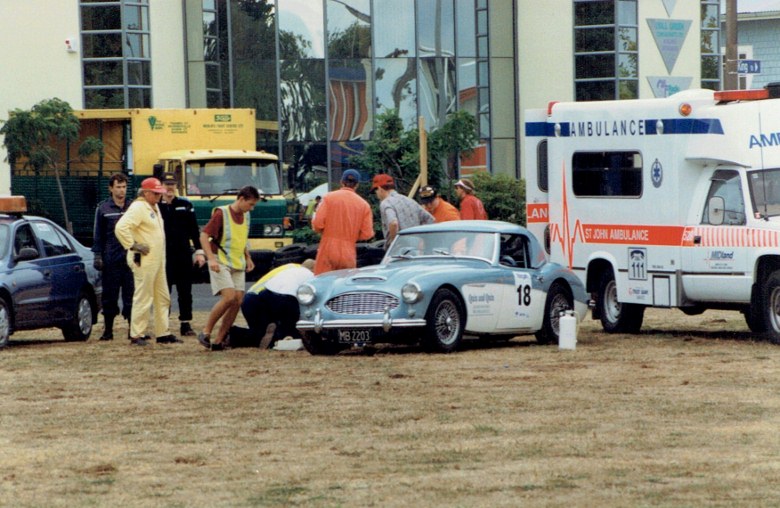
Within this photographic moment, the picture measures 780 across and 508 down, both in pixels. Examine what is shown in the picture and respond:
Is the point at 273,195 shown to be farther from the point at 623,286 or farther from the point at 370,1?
the point at 370,1

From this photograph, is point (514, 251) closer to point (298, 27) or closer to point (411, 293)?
point (411, 293)

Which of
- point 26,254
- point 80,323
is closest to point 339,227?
point 26,254

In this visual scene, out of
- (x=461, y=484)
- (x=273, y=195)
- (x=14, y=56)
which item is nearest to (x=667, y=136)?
(x=461, y=484)

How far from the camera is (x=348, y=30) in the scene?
141 ft

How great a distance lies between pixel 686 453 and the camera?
9125mm

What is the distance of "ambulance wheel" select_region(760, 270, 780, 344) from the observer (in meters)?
16.1

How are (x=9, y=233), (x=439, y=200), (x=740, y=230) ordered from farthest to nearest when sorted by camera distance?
(x=439, y=200)
(x=9, y=233)
(x=740, y=230)

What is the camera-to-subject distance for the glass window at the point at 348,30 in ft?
141

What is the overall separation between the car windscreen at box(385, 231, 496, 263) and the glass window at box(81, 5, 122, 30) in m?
28.2

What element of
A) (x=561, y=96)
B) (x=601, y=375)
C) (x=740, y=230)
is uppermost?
(x=561, y=96)

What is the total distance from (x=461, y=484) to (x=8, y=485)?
2339 millimetres

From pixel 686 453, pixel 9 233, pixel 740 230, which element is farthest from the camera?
pixel 9 233

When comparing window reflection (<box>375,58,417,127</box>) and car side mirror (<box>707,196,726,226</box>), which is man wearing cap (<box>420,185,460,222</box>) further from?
window reflection (<box>375,58,417,127</box>)

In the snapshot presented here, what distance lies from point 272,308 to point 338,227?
3.77 ft
